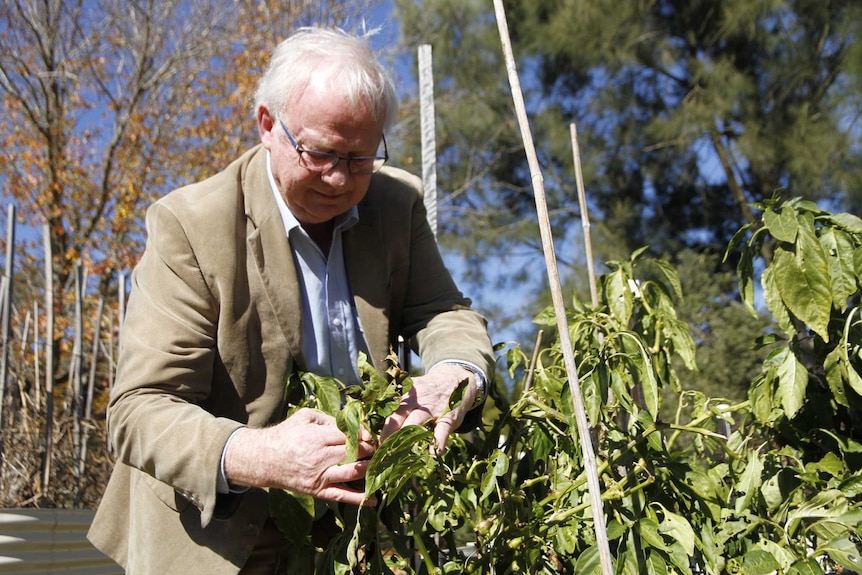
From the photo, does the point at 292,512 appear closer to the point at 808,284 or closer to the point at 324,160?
the point at 324,160

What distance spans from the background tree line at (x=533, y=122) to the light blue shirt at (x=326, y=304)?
4436 millimetres

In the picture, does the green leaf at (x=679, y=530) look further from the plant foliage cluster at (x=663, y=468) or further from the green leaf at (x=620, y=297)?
the green leaf at (x=620, y=297)

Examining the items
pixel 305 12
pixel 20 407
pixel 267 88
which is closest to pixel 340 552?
pixel 267 88

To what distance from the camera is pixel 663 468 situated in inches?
52.3

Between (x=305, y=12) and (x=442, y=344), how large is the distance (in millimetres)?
12355

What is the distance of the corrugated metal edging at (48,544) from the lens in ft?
7.14

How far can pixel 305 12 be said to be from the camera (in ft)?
42.3

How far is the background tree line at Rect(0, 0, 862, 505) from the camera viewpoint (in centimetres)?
833

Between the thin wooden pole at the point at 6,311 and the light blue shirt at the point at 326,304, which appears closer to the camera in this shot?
the light blue shirt at the point at 326,304

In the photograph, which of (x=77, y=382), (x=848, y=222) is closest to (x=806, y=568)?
(x=848, y=222)

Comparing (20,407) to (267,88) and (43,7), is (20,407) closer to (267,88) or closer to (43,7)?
(267,88)

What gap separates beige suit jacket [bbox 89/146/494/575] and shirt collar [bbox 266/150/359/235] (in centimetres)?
2

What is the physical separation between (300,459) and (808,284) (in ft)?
2.66

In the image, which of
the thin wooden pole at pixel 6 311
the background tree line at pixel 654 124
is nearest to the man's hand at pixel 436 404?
the thin wooden pole at pixel 6 311
